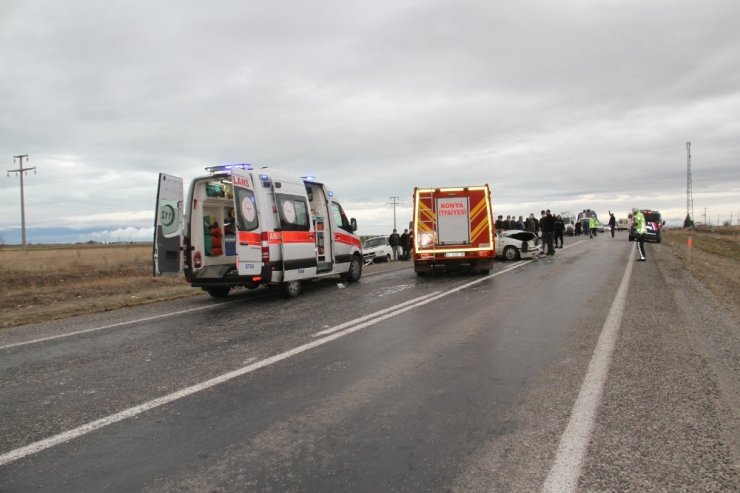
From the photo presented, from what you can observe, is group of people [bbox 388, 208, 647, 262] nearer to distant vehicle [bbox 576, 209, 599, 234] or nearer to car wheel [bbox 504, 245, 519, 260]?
car wheel [bbox 504, 245, 519, 260]

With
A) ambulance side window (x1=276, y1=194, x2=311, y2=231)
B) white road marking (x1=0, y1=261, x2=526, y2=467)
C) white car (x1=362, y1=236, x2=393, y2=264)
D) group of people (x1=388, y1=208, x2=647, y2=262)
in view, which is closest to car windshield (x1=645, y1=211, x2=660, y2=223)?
group of people (x1=388, y1=208, x2=647, y2=262)

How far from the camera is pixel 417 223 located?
634 inches

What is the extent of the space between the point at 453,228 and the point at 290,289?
643cm

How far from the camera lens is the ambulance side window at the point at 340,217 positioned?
13.6 m

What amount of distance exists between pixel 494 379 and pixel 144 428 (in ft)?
→ 10.3

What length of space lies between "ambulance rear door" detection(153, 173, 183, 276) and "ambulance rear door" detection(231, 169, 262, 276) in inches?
58.8

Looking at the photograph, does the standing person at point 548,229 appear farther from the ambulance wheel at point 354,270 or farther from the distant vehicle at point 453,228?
the ambulance wheel at point 354,270

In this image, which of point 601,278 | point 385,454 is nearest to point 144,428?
point 385,454

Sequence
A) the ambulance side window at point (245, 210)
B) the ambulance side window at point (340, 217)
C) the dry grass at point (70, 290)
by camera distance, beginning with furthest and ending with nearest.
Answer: the ambulance side window at point (340, 217) < the dry grass at point (70, 290) < the ambulance side window at point (245, 210)

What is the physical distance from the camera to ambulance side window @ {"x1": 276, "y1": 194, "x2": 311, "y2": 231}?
11086 mm

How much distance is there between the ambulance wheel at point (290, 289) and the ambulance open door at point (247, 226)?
1.10 meters

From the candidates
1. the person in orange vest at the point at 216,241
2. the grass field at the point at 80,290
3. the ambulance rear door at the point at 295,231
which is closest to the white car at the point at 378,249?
the grass field at the point at 80,290

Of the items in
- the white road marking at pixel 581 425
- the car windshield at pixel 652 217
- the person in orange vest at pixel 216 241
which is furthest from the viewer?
the car windshield at pixel 652 217

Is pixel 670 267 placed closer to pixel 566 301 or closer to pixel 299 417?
pixel 566 301
